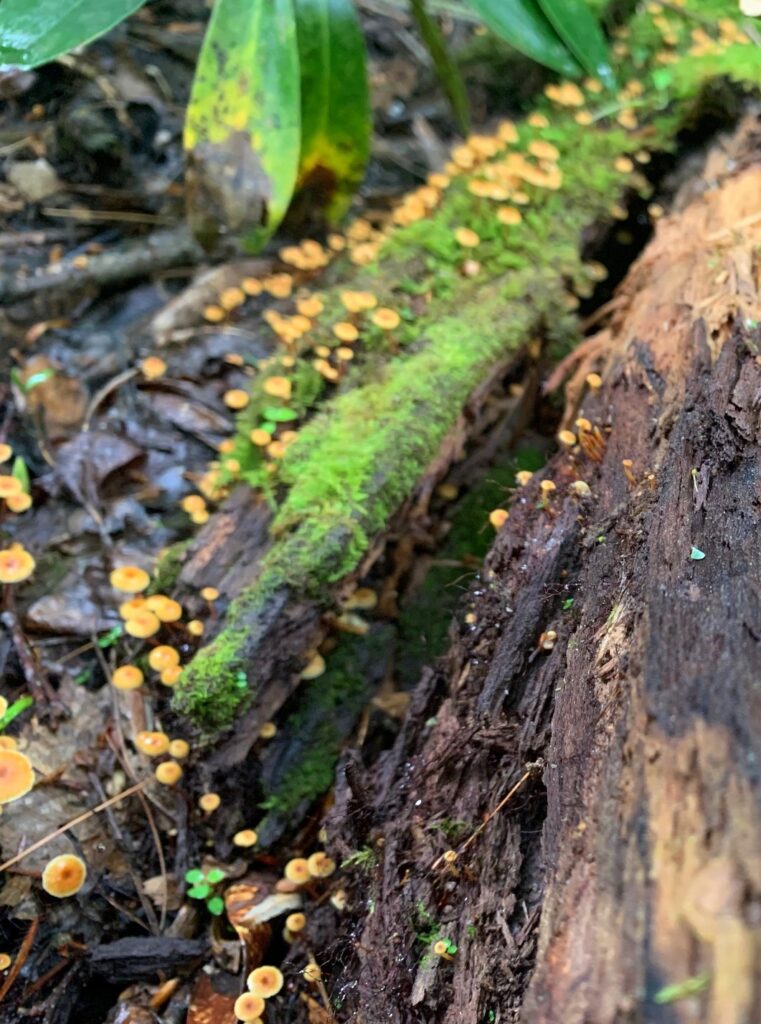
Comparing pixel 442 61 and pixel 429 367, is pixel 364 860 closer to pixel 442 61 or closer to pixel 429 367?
pixel 429 367

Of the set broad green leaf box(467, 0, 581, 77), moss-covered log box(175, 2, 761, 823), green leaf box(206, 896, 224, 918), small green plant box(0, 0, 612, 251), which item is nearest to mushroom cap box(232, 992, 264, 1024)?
green leaf box(206, 896, 224, 918)

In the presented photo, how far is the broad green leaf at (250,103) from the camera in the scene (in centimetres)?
349

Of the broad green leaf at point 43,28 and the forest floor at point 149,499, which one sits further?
the broad green leaf at point 43,28

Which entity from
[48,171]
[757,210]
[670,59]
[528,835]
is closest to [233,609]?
[528,835]

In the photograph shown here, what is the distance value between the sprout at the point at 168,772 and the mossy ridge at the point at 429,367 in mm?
229

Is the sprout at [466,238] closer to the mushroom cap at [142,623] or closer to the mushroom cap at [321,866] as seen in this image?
the mushroom cap at [142,623]

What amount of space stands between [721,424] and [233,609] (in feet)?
5.83

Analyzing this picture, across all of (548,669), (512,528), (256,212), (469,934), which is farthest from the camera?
(256,212)

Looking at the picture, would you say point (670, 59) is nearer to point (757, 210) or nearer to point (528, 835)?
point (757, 210)

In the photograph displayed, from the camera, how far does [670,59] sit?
489 centimetres

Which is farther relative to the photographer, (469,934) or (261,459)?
(261,459)

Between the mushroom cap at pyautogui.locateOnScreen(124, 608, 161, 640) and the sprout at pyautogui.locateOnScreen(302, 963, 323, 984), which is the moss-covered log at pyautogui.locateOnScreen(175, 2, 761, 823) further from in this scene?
the sprout at pyautogui.locateOnScreen(302, 963, 323, 984)

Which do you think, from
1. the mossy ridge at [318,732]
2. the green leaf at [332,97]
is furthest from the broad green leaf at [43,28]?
the mossy ridge at [318,732]

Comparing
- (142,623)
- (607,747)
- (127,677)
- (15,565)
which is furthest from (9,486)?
(607,747)
